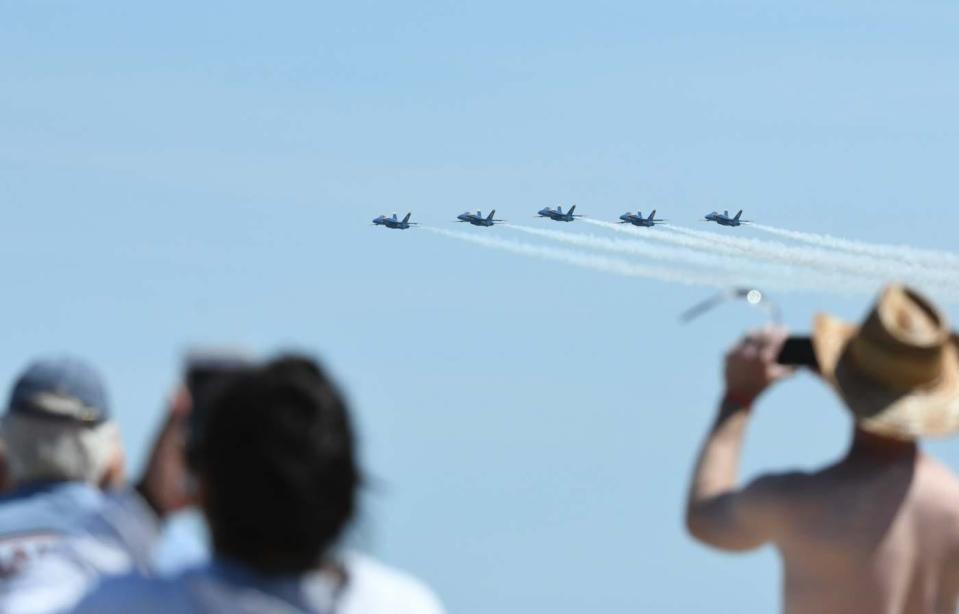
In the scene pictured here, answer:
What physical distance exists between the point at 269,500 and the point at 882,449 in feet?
10.8

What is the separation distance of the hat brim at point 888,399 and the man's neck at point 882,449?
0.14 m

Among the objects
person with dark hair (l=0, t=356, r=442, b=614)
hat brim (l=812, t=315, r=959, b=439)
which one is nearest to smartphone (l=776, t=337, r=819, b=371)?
hat brim (l=812, t=315, r=959, b=439)

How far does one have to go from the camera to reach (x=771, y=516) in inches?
270

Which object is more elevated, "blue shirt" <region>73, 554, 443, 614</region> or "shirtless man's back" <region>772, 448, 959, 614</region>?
"shirtless man's back" <region>772, 448, 959, 614</region>

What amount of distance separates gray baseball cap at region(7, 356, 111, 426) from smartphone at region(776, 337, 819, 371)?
109 inches

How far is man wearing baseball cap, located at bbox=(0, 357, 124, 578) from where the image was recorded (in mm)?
6215

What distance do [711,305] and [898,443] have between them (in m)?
1.37

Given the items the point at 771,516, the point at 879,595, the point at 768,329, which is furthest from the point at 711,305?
the point at 879,595

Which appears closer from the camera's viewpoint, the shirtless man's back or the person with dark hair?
the person with dark hair

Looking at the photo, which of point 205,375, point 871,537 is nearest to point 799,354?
point 871,537

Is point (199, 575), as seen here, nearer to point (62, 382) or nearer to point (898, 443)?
point (62, 382)

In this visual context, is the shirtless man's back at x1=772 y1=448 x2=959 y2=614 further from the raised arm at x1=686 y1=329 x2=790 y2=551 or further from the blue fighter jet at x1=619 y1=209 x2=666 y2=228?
the blue fighter jet at x1=619 y1=209 x2=666 y2=228

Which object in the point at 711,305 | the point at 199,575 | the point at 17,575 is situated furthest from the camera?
the point at 711,305

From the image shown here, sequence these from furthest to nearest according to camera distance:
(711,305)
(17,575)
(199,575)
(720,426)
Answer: (720,426) → (711,305) → (17,575) → (199,575)
